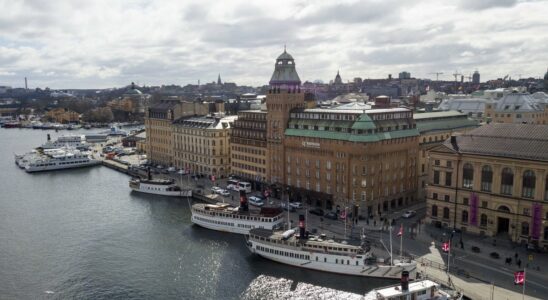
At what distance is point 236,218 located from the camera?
105750mm

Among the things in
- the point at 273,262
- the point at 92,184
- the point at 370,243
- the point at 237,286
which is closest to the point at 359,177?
the point at 370,243

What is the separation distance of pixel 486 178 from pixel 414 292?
3637cm

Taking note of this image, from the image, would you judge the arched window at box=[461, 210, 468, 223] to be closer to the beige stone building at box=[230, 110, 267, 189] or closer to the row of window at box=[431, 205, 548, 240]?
the row of window at box=[431, 205, 548, 240]

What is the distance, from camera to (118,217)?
122 m

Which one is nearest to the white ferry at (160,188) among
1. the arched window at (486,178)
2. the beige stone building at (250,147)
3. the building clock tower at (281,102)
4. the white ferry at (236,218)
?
the beige stone building at (250,147)

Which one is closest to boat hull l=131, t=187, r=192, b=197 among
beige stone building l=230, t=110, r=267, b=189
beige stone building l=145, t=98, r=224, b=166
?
beige stone building l=230, t=110, r=267, b=189

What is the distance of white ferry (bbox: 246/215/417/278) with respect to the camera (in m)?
80.8

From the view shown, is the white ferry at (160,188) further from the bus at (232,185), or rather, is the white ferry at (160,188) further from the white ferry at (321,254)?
the white ferry at (321,254)

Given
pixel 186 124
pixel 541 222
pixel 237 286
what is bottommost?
pixel 237 286

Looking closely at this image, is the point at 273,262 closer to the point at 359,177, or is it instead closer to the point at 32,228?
the point at 359,177

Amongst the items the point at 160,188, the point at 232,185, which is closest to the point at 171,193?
the point at 160,188

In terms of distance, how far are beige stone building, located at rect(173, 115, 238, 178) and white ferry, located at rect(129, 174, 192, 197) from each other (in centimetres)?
1524

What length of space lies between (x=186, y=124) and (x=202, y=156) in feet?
51.6

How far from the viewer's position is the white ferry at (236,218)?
10256 cm
